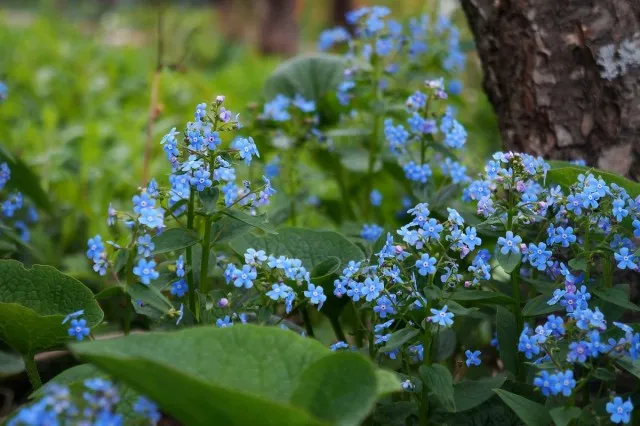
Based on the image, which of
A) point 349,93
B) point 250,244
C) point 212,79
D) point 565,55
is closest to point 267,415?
point 250,244

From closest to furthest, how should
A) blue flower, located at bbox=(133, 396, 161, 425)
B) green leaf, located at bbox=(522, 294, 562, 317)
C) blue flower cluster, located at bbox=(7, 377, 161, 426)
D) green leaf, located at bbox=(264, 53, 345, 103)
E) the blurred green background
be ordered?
blue flower cluster, located at bbox=(7, 377, 161, 426), blue flower, located at bbox=(133, 396, 161, 425), green leaf, located at bbox=(522, 294, 562, 317), green leaf, located at bbox=(264, 53, 345, 103), the blurred green background

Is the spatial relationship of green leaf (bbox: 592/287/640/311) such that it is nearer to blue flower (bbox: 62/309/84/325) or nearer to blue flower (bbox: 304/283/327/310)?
blue flower (bbox: 304/283/327/310)

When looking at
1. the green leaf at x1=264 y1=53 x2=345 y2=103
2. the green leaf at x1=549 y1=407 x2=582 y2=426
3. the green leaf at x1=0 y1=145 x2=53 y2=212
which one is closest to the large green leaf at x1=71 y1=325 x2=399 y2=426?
the green leaf at x1=549 y1=407 x2=582 y2=426

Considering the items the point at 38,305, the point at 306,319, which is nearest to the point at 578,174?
the point at 306,319

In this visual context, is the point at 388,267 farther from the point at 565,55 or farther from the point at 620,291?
the point at 565,55

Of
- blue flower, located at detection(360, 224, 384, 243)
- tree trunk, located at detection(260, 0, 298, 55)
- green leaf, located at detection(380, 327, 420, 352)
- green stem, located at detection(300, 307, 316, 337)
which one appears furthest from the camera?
tree trunk, located at detection(260, 0, 298, 55)
